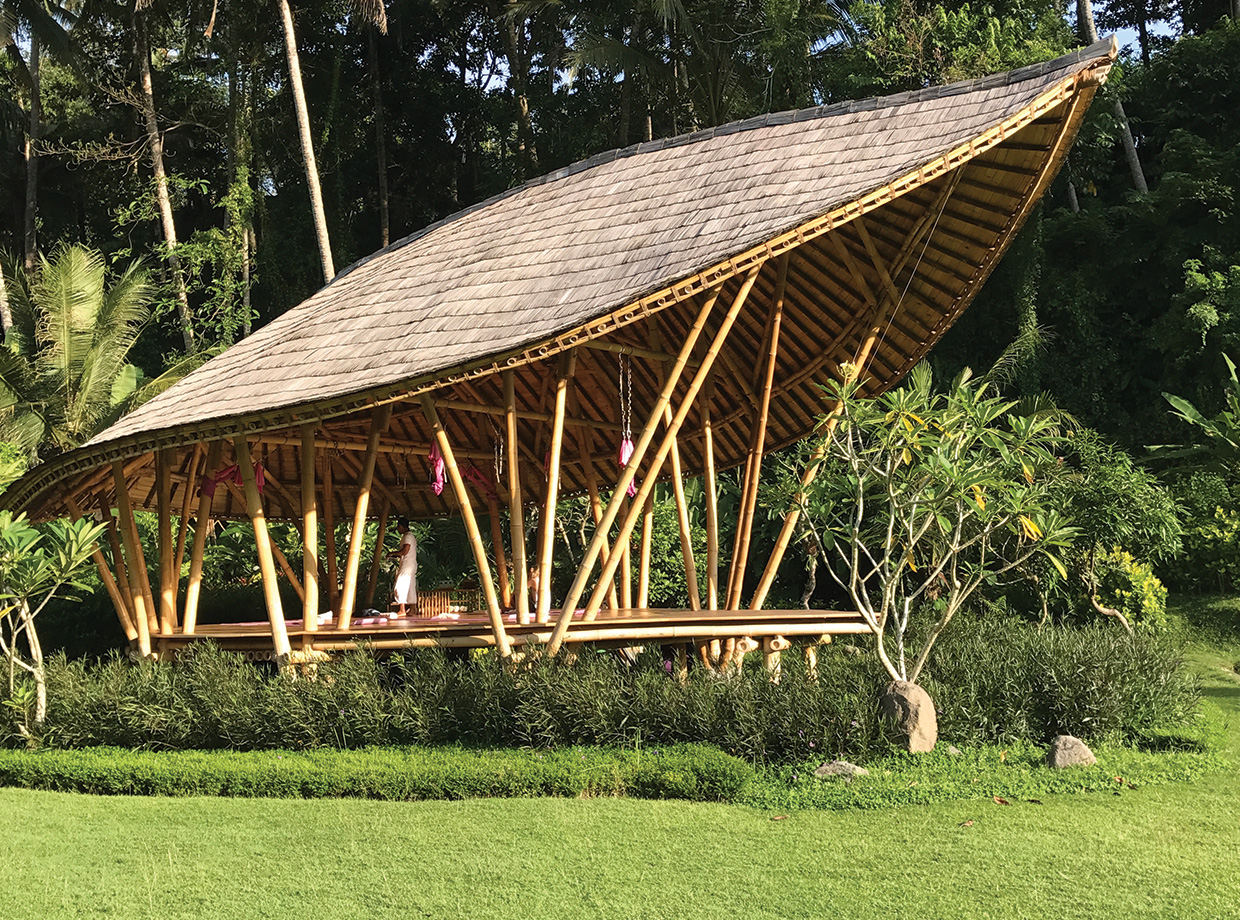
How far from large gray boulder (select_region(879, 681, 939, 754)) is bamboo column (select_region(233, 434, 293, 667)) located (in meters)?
5.10

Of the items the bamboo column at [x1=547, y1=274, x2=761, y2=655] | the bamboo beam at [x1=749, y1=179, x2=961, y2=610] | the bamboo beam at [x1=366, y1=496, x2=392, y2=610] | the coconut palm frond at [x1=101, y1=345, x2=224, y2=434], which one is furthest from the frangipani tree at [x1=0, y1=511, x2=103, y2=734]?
the coconut palm frond at [x1=101, y1=345, x2=224, y2=434]

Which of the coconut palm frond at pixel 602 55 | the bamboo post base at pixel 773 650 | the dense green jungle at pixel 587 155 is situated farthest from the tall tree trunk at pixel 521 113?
the bamboo post base at pixel 773 650

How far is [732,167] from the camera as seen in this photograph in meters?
11.2

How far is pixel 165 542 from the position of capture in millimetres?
11875

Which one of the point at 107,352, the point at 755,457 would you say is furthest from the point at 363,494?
the point at 107,352

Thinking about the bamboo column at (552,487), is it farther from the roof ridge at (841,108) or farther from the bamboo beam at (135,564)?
the bamboo beam at (135,564)

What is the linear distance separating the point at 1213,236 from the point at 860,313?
12277 mm

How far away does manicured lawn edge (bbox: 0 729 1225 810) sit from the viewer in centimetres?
749

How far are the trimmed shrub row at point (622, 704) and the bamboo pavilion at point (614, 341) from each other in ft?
1.93

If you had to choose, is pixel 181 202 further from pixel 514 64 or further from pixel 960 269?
pixel 960 269

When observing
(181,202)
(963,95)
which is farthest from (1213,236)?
(181,202)

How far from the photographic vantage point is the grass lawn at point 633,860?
224 inches

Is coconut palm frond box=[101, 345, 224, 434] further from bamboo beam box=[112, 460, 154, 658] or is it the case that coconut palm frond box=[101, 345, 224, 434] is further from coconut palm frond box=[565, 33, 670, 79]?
coconut palm frond box=[565, 33, 670, 79]

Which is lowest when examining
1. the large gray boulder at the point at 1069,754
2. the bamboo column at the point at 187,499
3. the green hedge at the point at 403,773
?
the large gray boulder at the point at 1069,754
